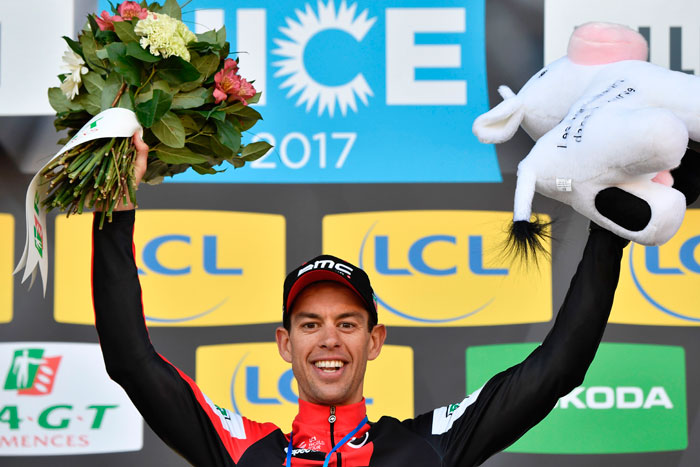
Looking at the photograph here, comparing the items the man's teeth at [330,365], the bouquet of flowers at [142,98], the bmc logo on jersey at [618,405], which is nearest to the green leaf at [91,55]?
the bouquet of flowers at [142,98]

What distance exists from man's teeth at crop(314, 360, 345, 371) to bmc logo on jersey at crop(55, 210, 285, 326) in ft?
2.88

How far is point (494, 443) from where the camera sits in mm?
1455

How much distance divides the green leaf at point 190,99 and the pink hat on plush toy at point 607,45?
63cm

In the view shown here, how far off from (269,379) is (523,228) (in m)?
1.14

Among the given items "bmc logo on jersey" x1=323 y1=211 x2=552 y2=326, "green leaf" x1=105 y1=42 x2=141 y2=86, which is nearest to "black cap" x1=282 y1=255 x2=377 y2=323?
"green leaf" x1=105 y1=42 x2=141 y2=86

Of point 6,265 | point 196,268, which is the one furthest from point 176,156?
point 6,265

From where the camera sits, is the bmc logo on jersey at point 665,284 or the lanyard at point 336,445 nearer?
the lanyard at point 336,445

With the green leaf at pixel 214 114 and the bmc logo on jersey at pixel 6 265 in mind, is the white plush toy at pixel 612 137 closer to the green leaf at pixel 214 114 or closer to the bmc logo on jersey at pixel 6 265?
the green leaf at pixel 214 114

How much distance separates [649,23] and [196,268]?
1.39 m

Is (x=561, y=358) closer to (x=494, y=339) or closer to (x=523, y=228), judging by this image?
(x=523, y=228)

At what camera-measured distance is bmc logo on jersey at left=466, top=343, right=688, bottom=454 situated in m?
2.29

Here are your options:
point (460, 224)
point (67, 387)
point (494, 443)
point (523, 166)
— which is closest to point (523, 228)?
point (523, 166)

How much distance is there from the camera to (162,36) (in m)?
1.36

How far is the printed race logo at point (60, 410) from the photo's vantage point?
2.33 m
